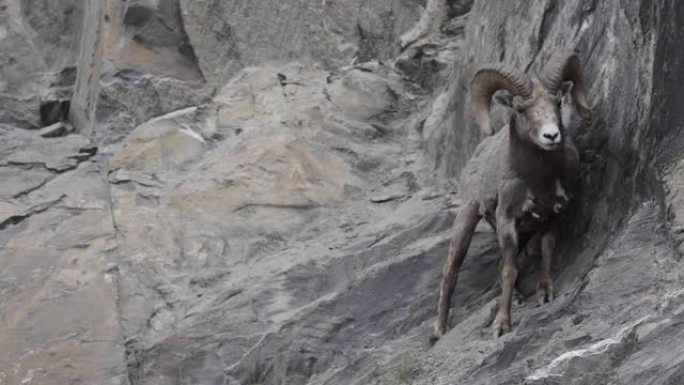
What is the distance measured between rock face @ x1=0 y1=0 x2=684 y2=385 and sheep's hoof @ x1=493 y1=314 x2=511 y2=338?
147 mm

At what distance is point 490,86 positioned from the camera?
428 inches

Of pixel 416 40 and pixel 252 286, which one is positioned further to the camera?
pixel 416 40

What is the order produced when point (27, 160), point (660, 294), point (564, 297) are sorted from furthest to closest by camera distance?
point (27, 160) → point (564, 297) → point (660, 294)

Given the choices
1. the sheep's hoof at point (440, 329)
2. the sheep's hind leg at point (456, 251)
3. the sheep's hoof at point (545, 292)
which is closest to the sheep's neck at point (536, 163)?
the sheep's hoof at point (545, 292)

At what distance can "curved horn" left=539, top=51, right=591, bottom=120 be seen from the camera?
1045 cm

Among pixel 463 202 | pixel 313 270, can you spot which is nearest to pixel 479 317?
pixel 463 202

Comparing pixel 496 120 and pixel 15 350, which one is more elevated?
pixel 496 120

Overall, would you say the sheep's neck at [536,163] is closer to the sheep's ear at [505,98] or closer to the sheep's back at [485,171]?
the sheep's ear at [505,98]

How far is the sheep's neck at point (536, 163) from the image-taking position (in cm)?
1041

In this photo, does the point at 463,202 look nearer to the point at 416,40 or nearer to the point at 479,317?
the point at 479,317

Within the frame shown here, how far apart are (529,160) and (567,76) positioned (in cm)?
80

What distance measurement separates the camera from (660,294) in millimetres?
8938

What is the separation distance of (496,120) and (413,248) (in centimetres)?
153

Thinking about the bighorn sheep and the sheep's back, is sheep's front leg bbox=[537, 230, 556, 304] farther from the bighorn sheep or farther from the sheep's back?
the sheep's back
